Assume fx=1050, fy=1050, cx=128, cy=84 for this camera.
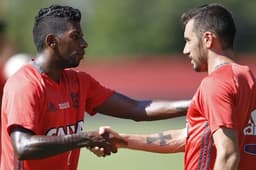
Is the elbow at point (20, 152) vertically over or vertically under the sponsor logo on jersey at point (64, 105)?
under

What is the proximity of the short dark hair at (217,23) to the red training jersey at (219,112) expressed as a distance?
0.67 feet

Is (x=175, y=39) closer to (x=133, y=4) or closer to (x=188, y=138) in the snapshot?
(x=133, y=4)

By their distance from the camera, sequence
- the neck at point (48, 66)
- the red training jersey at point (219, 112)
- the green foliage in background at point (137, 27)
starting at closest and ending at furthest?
the red training jersey at point (219, 112) → the neck at point (48, 66) → the green foliage in background at point (137, 27)

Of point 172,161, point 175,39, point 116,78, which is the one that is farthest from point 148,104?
point 175,39

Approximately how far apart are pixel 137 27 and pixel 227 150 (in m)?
30.7

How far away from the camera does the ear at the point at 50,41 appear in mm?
8117

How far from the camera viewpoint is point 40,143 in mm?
7637

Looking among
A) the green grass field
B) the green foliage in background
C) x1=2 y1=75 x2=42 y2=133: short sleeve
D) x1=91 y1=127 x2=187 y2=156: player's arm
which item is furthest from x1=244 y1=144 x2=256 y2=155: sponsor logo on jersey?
the green foliage in background

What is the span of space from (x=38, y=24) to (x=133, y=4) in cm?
3024

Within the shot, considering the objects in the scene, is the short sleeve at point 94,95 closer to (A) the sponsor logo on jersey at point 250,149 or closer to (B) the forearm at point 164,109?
(B) the forearm at point 164,109

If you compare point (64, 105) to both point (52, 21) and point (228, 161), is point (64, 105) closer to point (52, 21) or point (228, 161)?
point (52, 21)

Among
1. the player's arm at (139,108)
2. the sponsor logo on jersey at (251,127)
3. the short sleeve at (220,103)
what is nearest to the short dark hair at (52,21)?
the player's arm at (139,108)

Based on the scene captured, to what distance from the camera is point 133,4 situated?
38.3 m

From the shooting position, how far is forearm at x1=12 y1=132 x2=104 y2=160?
25.0 feet
